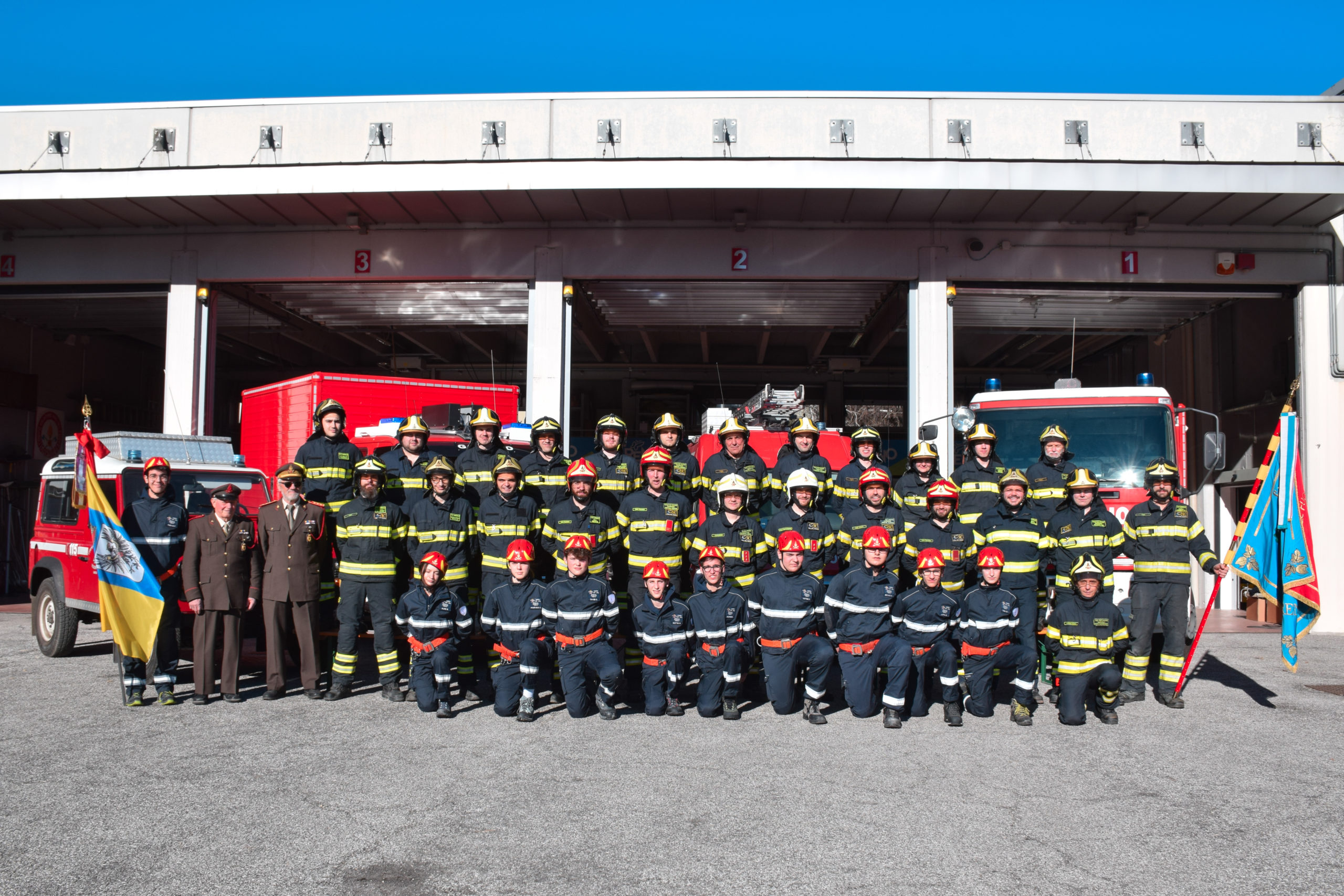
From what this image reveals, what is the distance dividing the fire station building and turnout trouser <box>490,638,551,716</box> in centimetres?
636

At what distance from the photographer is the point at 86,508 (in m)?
7.99

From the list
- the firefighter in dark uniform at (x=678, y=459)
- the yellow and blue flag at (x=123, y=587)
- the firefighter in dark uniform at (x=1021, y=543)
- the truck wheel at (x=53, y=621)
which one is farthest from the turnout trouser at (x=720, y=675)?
the truck wheel at (x=53, y=621)

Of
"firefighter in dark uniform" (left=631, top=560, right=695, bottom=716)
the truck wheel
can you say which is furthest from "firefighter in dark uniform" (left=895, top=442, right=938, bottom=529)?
the truck wheel

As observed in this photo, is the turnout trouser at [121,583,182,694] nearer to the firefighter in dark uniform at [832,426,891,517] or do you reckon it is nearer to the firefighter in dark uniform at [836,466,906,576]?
the firefighter in dark uniform at [836,466,906,576]

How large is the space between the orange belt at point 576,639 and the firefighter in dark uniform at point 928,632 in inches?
80.6

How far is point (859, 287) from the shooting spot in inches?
537

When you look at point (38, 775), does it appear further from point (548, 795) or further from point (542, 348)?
point (542, 348)

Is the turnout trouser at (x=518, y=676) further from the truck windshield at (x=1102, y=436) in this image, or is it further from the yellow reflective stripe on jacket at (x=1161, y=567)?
the truck windshield at (x=1102, y=436)

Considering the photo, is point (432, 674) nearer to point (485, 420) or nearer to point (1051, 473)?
point (485, 420)

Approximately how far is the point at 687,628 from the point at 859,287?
8.35 metres

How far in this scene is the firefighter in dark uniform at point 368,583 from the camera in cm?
679

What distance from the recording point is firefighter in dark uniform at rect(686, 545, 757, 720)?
6449 millimetres

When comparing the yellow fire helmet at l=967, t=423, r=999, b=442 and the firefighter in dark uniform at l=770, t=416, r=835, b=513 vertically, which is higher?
the yellow fire helmet at l=967, t=423, r=999, b=442

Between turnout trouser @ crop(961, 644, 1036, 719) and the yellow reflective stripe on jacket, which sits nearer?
turnout trouser @ crop(961, 644, 1036, 719)
